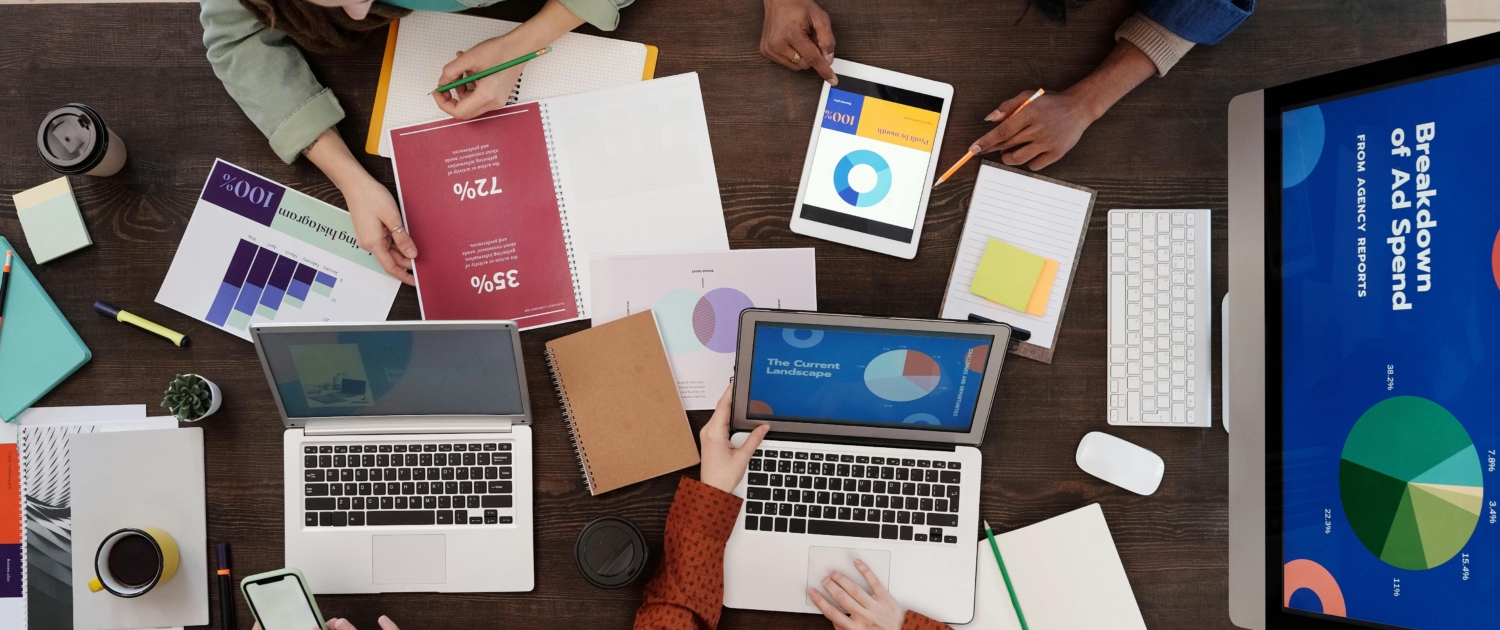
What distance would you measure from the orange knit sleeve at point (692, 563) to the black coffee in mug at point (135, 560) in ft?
2.18

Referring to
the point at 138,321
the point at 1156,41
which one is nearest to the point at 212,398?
the point at 138,321

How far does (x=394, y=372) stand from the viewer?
38.3 inches

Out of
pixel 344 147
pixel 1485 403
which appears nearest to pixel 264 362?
pixel 344 147

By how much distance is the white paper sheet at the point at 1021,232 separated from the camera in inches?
42.3

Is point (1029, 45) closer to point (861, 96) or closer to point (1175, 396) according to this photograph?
point (861, 96)

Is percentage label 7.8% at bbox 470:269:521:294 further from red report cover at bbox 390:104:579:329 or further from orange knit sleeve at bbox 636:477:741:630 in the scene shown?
orange knit sleeve at bbox 636:477:741:630

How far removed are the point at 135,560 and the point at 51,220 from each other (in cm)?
50

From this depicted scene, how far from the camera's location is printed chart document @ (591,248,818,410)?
3.52 ft

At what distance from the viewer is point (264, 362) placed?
3.12 feet

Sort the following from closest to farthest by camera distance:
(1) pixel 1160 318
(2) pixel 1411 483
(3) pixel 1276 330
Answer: (2) pixel 1411 483
(3) pixel 1276 330
(1) pixel 1160 318

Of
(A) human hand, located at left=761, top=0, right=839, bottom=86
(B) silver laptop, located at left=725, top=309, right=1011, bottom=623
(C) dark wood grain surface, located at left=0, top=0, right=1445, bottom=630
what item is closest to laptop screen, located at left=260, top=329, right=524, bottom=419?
(C) dark wood grain surface, located at left=0, top=0, right=1445, bottom=630

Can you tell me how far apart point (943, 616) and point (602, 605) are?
0.47 metres

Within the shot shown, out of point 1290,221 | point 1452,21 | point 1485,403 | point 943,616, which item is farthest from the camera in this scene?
point 1452,21

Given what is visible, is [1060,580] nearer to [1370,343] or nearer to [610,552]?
[1370,343]
